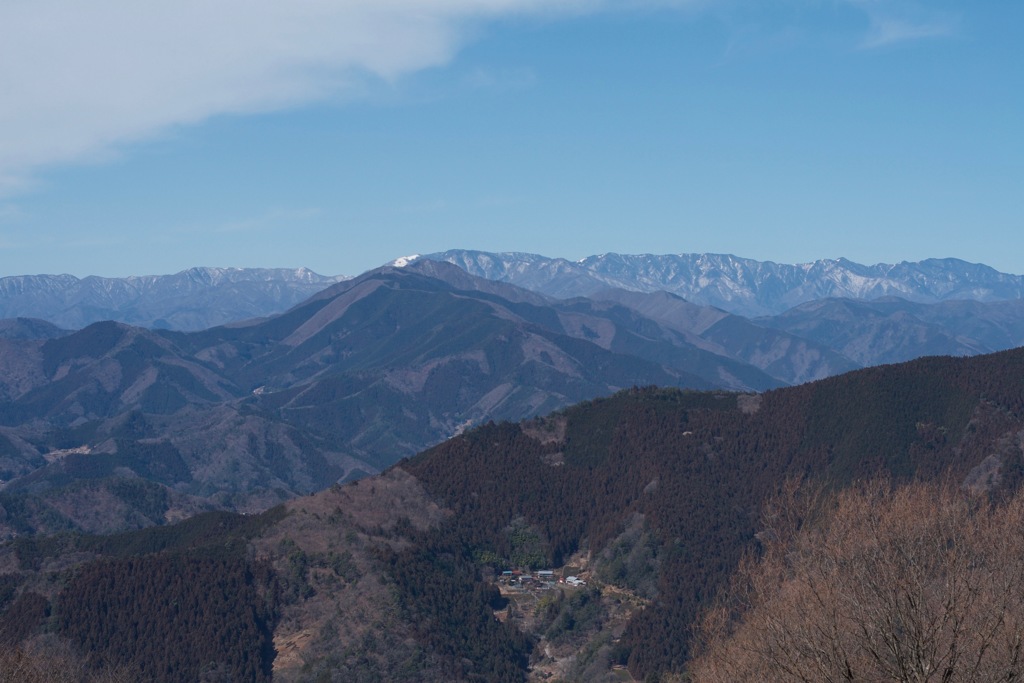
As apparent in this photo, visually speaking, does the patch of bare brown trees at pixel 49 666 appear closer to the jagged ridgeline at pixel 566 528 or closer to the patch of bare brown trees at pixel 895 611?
the jagged ridgeline at pixel 566 528

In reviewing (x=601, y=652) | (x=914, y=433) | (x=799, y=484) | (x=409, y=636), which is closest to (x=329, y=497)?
(x=409, y=636)

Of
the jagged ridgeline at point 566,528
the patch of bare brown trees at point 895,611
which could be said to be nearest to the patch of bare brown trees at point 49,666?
the jagged ridgeline at point 566,528

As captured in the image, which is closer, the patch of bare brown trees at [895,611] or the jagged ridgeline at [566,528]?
the patch of bare brown trees at [895,611]

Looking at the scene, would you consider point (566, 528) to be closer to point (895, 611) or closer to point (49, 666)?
point (49, 666)

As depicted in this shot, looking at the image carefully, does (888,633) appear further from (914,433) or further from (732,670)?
(914,433)

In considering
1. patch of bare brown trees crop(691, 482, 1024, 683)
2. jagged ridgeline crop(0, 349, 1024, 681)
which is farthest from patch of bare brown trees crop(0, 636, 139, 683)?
patch of bare brown trees crop(691, 482, 1024, 683)

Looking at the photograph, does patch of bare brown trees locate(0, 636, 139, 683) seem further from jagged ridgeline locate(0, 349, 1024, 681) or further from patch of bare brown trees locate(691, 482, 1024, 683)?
patch of bare brown trees locate(691, 482, 1024, 683)
